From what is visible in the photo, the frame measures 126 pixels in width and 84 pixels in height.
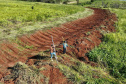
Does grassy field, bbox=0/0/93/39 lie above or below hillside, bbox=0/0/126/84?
above

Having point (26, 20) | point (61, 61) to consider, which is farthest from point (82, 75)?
point (26, 20)

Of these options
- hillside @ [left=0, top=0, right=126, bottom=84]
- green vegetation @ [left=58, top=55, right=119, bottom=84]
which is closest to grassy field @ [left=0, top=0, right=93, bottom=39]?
hillside @ [left=0, top=0, right=126, bottom=84]

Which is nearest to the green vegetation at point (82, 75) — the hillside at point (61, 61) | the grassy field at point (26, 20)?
the hillside at point (61, 61)

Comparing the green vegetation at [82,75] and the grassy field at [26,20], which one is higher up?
the grassy field at [26,20]

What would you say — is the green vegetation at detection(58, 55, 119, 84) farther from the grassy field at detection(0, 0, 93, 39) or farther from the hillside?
the grassy field at detection(0, 0, 93, 39)

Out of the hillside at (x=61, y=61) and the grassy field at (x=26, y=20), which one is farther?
the grassy field at (x=26, y=20)

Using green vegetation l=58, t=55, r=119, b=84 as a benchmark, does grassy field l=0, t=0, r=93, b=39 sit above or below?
above

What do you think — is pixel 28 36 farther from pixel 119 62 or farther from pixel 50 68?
pixel 119 62

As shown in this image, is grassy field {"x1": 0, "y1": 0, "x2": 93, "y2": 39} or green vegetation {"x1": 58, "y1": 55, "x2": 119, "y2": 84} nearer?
green vegetation {"x1": 58, "y1": 55, "x2": 119, "y2": 84}

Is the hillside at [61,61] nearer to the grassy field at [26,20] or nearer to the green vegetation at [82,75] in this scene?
the green vegetation at [82,75]

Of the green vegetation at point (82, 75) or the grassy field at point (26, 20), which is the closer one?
the green vegetation at point (82, 75)

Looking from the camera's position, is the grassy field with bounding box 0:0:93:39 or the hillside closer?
the hillside

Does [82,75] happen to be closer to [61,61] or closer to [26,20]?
[61,61]

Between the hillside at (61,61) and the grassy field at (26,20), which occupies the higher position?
the grassy field at (26,20)
